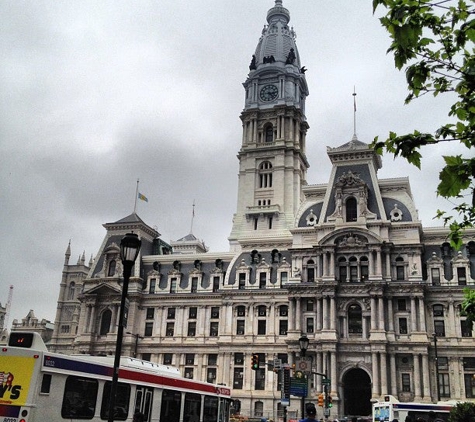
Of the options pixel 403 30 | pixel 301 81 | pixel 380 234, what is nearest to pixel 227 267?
pixel 380 234

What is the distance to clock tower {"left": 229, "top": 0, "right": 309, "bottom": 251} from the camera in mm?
97688

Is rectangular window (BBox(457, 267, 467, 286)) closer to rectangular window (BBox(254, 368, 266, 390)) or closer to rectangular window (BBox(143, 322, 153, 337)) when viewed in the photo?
rectangular window (BBox(254, 368, 266, 390))

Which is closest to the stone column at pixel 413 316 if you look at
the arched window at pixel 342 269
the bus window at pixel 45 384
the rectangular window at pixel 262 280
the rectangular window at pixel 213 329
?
the arched window at pixel 342 269

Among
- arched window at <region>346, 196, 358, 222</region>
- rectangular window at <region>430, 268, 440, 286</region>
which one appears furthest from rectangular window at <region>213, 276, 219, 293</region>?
rectangular window at <region>430, 268, 440, 286</region>

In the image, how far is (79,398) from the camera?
72.1 ft

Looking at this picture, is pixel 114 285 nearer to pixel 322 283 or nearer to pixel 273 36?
pixel 322 283

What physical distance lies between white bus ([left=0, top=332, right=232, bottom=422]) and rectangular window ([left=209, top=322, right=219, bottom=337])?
1862 inches

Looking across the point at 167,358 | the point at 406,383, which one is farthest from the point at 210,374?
the point at 406,383

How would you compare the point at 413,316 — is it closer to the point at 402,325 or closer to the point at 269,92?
the point at 402,325

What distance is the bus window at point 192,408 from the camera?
1143 inches

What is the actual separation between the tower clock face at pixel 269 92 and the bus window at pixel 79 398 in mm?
91504

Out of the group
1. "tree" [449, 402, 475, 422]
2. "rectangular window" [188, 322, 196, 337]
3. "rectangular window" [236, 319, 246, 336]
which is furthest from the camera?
"rectangular window" [188, 322, 196, 337]

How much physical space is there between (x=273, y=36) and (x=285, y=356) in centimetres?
7267

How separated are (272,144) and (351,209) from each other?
35.4 m
